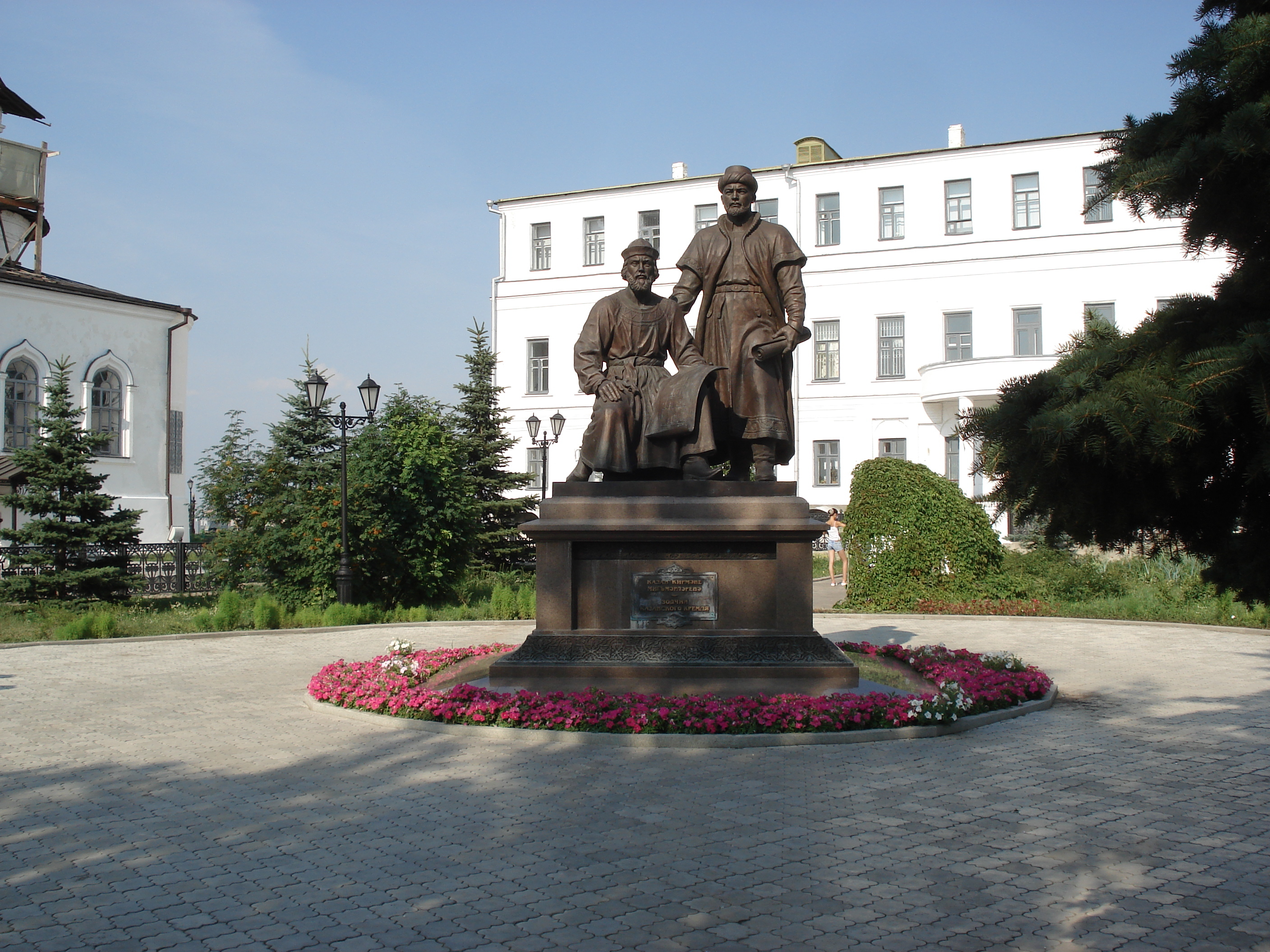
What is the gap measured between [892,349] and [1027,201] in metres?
7.02

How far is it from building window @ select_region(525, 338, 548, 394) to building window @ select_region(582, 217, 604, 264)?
3.79 metres

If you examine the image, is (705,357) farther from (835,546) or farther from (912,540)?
(835,546)

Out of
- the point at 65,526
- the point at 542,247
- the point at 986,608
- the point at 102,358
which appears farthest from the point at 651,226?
the point at 65,526

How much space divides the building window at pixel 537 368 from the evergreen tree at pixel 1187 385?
40.4 m

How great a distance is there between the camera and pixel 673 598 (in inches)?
326

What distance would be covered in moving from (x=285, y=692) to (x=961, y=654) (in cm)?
636

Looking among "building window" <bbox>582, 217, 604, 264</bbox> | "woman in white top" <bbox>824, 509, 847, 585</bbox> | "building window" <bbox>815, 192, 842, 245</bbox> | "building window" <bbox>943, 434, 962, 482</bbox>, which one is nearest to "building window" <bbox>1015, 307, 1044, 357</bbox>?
"building window" <bbox>943, 434, 962, 482</bbox>

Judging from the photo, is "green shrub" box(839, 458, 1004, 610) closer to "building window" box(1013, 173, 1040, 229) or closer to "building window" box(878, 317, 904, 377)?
"building window" box(878, 317, 904, 377)

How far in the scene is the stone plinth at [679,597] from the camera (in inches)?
318

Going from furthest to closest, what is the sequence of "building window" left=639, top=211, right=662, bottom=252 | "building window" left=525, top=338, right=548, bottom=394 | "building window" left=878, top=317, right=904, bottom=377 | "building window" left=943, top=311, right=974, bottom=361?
"building window" left=525, top=338, right=548, bottom=394, "building window" left=639, top=211, right=662, bottom=252, "building window" left=878, top=317, right=904, bottom=377, "building window" left=943, top=311, right=974, bottom=361

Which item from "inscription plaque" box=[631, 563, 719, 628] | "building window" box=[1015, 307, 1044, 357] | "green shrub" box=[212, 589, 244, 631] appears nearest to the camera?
"inscription plaque" box=[631, 563, 719, 628]

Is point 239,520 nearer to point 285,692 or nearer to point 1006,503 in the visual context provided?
point 285,692

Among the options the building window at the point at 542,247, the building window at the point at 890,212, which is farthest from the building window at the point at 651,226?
the building window at the point at 890,212

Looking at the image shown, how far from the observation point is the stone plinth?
26.5 feet
